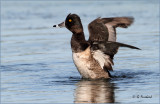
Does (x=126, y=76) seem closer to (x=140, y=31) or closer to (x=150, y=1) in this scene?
(x=140, y=31)

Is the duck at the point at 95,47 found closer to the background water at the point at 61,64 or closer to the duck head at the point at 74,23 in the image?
the duck head at the point at 74,23

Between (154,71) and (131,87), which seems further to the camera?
(154,71)

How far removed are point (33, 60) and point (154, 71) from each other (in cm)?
292

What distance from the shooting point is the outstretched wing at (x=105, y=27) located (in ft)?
29.4

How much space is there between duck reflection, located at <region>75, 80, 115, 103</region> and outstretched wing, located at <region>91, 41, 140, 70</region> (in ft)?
1.21

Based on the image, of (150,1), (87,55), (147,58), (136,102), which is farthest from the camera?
(150,1)

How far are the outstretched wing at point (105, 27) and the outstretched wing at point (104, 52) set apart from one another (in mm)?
499

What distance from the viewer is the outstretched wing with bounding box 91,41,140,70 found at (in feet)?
26.4

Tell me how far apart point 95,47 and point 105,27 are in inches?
36.4

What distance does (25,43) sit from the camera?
1311cm

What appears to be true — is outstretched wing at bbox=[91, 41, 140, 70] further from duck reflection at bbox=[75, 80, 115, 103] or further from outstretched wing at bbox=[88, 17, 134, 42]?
outstretched wing at bbox=[88, 17, 134, 42]

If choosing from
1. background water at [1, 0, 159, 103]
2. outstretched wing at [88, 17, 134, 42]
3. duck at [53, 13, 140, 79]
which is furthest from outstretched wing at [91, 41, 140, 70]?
outstretched wing at [88, 17, 134, 42]

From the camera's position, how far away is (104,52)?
8320 millimetres

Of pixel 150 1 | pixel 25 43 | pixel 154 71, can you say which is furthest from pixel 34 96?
pixel 150 1
